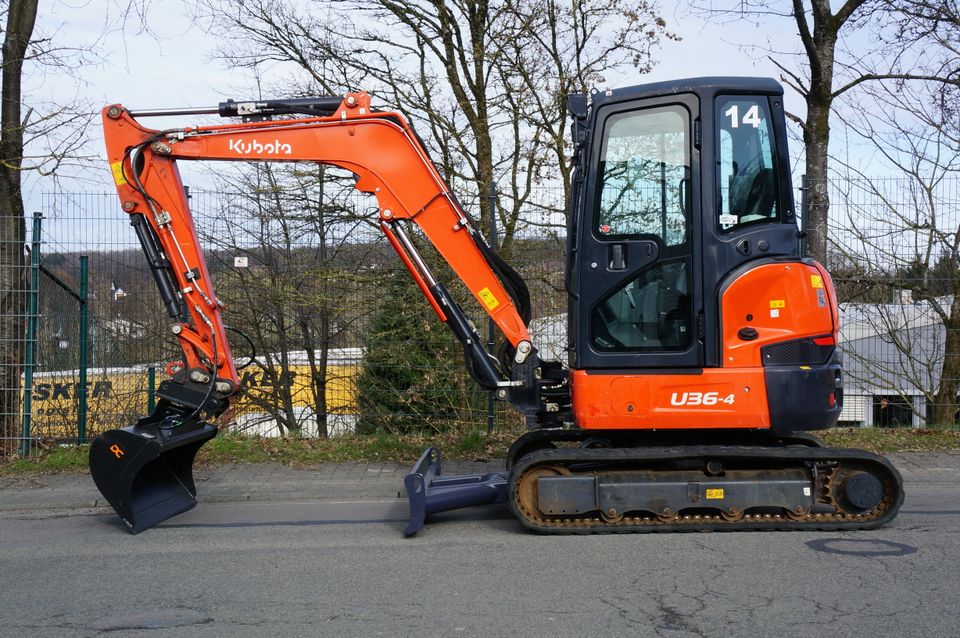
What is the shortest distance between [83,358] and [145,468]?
11.9ft

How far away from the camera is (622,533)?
6199mm

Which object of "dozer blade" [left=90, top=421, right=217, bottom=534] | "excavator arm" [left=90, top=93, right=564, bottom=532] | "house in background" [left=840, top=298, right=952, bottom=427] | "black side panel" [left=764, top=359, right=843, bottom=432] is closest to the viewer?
"black side panel" [left=764, top=359, right=843, bottom=432]

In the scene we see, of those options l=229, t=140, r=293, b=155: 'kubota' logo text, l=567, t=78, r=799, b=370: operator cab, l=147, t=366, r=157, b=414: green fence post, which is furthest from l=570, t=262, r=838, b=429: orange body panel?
l=147, t=366, r=157, b=414: green fence post

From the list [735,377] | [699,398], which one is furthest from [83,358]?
[735,377]

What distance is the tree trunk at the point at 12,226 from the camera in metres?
9.75

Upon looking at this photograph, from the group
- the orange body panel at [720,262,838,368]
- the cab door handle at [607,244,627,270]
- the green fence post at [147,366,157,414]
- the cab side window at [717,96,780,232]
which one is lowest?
the green fence post at [147,366,157,414]

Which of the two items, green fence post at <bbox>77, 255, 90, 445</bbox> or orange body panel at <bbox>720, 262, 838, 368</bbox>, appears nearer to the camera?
orange body panel at <bbox>720, 262, 838, 368</bbox>

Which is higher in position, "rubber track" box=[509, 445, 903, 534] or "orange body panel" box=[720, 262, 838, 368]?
"orange body panel" box=[720, 262, 838, 368]

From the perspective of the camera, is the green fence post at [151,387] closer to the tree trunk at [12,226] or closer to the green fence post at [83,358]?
the green fence post at [83,358]

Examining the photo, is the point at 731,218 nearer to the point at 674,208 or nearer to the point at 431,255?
the point at 674,208

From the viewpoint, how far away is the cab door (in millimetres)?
6090

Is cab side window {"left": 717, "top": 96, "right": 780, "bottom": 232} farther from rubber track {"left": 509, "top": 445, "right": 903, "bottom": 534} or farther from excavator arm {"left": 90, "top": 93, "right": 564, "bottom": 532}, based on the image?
excavator arm {"left": 90, "top": 93, "right": 564, "bottom": 532}

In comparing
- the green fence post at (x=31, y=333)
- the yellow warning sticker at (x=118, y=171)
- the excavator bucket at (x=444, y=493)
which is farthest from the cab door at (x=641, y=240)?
the green fence post at (x=31, y=333)

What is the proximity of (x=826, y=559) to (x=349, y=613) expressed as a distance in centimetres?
300
